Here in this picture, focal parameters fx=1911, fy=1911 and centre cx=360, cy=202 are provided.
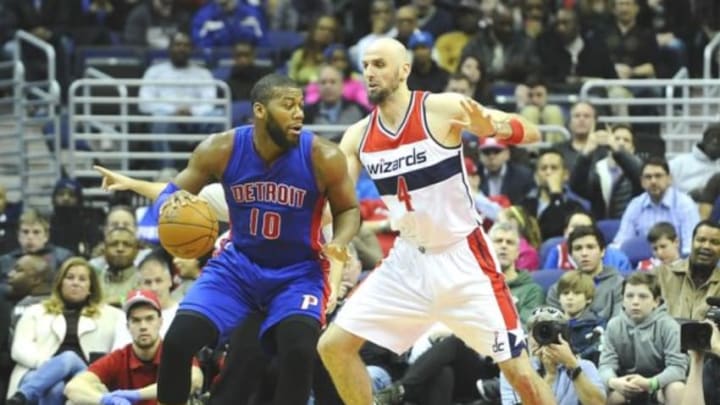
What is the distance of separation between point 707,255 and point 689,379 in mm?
1926

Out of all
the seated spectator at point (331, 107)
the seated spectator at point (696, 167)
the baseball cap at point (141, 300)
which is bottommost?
the baseball cap at point (141, 300)

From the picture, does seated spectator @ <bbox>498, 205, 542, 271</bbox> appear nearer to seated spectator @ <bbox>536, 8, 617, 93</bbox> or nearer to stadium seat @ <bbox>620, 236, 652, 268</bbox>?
stadium seat @ <bbox>620, 236, 652, 268</bbox>

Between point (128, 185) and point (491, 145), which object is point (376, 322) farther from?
point (491, 145)

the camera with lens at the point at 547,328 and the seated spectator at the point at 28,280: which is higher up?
the camera with lens at the point at 547,328

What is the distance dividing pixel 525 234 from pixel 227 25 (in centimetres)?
645

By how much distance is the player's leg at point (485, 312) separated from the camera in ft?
36.7

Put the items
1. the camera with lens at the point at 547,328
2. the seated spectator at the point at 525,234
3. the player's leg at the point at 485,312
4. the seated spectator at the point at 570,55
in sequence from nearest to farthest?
the player's leg at the point at 485,312 < the camera with lens at the point at 547,328 < the seated spectator at the point at 525,234 < the seated spectator at the point at 570,55

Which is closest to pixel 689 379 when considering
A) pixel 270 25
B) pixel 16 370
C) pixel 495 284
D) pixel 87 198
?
pixel 495 284

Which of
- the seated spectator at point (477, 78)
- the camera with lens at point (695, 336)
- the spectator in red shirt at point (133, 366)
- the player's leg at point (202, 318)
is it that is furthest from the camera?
the seated spectator at point (477, 78)

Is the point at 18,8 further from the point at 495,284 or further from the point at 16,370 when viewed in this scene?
the point at 495,284

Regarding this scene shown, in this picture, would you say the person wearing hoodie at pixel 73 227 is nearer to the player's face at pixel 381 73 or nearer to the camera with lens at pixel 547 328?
the camera with lens at pixel 547 328

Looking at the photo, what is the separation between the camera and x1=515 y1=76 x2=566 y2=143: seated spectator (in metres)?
18.3

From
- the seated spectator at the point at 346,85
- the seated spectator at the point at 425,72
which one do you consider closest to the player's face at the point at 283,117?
the seated spectator at the point at 425,72

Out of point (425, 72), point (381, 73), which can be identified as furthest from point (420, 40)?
point (381, 73)
